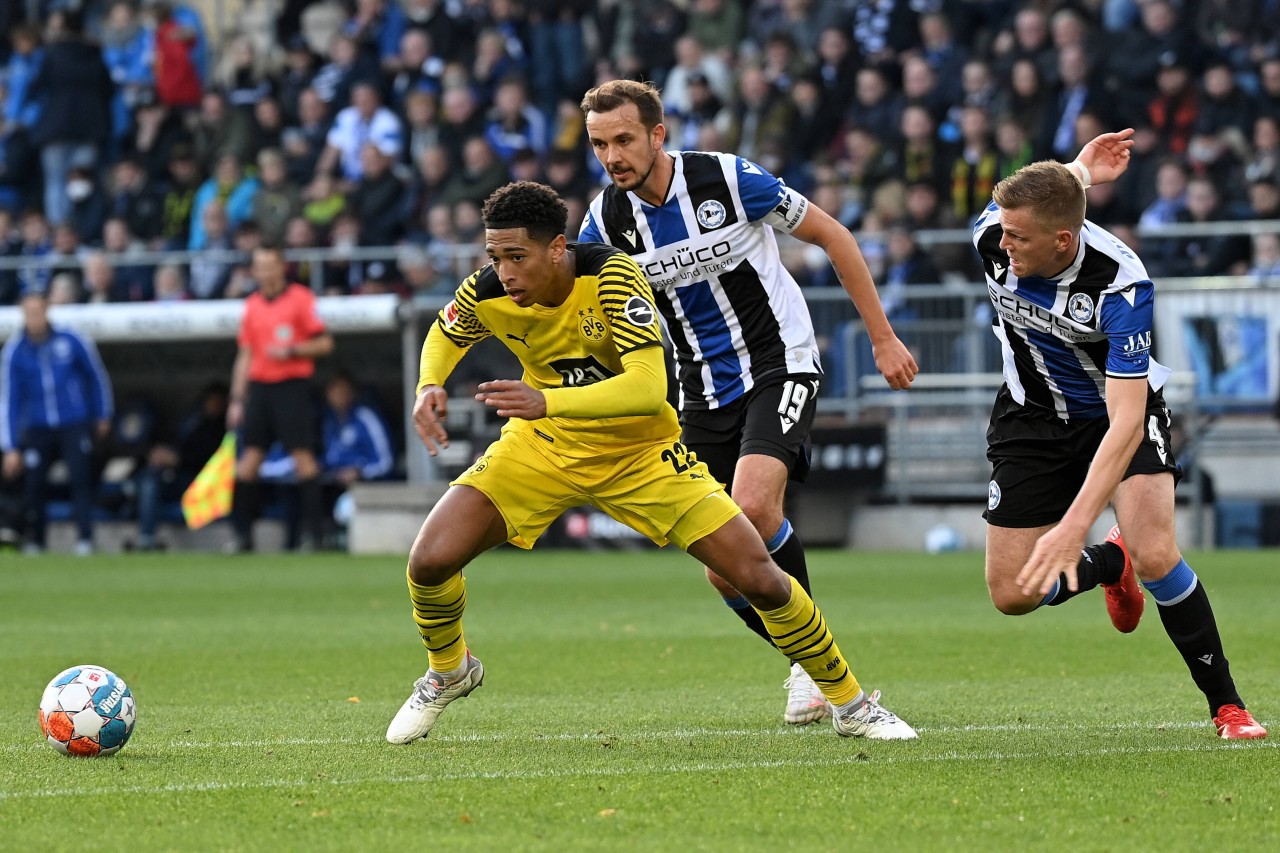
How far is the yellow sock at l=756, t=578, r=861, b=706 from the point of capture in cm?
635

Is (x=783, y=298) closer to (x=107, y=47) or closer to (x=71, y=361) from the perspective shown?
(x=71, y=361)

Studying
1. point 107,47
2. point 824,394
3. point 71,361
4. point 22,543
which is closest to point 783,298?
point 824,394

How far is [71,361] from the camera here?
17.9 meters

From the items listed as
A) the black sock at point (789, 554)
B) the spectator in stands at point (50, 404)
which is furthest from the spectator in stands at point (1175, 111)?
the black sock at point (789, 554)

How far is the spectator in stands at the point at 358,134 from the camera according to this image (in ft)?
69.4

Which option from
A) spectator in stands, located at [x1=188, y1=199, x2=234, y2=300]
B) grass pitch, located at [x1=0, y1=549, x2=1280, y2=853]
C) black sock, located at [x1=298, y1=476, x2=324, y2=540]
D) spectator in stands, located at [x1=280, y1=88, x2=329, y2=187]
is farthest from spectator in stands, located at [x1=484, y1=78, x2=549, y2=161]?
grass pitch, located at [x1=0, y1=549, x2=1280, y2=853]

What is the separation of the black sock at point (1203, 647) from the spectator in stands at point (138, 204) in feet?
55.7

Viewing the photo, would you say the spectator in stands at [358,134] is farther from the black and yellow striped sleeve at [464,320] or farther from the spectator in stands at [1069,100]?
the black and yellow striped sleeve at [464,320]

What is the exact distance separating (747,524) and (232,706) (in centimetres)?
245

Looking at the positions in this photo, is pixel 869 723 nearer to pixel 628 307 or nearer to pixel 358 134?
pixel 628 307

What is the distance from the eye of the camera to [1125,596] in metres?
7.14

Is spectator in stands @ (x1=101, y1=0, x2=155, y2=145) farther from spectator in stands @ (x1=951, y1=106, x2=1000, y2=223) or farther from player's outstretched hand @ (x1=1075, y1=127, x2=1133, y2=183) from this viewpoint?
player's outstretched hand @ (x1=1075, y1=127, x2=1133, y2=183)

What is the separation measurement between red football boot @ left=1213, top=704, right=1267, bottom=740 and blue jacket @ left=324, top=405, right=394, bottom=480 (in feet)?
41.4

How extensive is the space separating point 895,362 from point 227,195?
50.8ft
